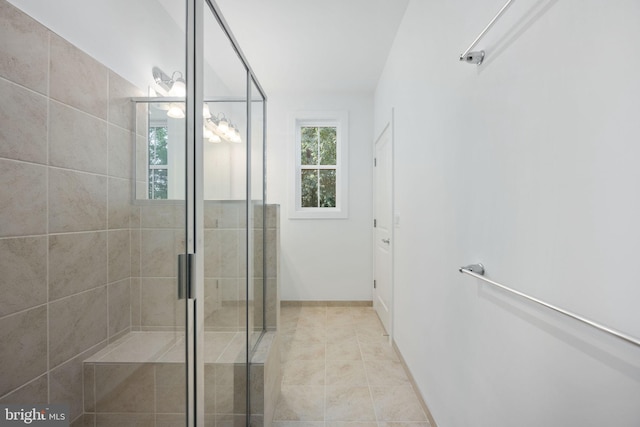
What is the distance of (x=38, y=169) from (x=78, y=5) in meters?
0.31

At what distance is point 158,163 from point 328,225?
3.12 m

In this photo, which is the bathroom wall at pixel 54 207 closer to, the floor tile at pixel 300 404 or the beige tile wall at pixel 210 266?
the beige tile wall at pixel 210 266

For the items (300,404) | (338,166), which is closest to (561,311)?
(300,404)

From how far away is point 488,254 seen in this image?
3.64ft

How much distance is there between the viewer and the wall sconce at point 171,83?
79 centimetres

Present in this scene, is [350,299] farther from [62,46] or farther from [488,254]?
[62,46]

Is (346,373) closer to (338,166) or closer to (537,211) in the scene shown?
(537,211)

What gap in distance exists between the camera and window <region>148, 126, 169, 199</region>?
77cm

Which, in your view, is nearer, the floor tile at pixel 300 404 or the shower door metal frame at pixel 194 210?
the shower door metal frame at pixel 194 210

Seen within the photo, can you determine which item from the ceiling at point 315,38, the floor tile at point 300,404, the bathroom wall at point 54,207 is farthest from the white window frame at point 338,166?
the bathroom wall at point 54,207

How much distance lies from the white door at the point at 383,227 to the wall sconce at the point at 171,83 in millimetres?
2134

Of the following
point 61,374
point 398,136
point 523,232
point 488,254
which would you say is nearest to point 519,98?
point 523,232

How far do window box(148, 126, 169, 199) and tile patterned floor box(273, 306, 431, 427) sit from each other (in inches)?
60.2

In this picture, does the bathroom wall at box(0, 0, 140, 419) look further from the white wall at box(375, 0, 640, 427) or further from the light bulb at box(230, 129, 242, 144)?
the white wall at box(375, 0, 640, 427)
